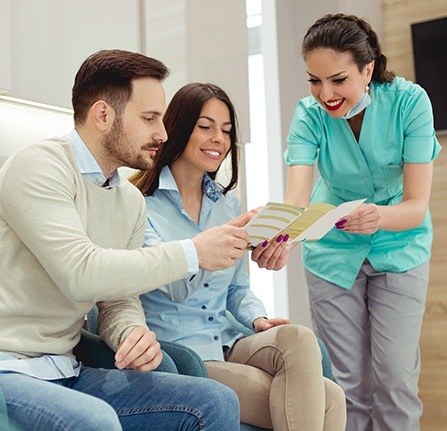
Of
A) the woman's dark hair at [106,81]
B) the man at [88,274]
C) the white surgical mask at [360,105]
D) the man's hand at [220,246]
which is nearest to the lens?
the man at [88,274]

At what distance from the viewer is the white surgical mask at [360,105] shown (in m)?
2.43

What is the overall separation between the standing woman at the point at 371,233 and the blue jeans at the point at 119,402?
3.43ft

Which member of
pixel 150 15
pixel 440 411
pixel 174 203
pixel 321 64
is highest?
pixel 150 15

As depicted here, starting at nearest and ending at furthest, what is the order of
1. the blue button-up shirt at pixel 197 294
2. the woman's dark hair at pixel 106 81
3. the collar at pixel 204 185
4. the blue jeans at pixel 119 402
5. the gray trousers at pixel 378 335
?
1. the blue jeans at pixel 119 402
2. the woman's dark hair at pixel 106 81
3. the blue button-up shirt at pixel 197 294
4. the collar at pixel 204 185
5. the gray trousers at pixel 378 335

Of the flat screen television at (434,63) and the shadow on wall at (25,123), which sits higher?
the flat screen television at (434,63)

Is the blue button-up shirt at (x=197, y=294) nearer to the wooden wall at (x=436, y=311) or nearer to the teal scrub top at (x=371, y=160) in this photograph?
the teal scrub top at (x=371, y=160)

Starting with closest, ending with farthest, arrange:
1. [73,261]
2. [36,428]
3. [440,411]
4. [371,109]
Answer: [36,428] < [73,261] < [371,109] < [440,411]

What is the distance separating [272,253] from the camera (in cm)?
192

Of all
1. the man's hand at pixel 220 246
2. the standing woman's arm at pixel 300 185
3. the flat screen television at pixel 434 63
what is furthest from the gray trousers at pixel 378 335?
the flat screen television at pixel 434 63

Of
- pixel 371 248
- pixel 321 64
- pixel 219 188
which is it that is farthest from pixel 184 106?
pixel 371 248

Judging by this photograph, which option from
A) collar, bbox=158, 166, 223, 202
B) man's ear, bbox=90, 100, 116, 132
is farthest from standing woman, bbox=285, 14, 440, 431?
man's ear, bbox=90, 100, 116, 132

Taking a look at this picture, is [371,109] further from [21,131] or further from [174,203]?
[21,131]

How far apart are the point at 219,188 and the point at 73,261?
0.87 m

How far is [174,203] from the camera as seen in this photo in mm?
2166
